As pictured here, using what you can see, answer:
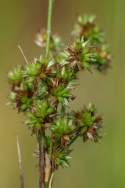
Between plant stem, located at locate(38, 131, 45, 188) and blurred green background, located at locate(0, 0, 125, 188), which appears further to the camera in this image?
blurred green background, located at locate(0, 0, 125, 188)

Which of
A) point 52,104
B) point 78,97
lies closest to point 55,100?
point 52,104

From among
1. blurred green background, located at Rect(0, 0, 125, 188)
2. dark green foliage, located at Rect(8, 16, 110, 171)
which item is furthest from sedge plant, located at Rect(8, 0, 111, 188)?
blurred green background, located at Rect(0, 0, 125, 188)

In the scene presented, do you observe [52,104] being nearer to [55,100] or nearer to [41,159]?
[55,100]

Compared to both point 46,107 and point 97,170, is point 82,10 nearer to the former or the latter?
point 97,170

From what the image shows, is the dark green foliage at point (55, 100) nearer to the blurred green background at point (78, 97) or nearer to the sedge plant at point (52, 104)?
the sedge plant at point (52, 104)

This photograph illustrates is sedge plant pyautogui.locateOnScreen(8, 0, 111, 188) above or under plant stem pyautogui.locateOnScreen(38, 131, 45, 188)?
above

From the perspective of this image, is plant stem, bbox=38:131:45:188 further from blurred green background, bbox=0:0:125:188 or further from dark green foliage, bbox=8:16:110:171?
blurred green background, bbox=0:0:125:188

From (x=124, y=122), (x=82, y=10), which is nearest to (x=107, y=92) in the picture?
(x=124, y=122)
